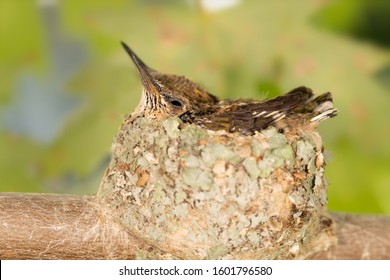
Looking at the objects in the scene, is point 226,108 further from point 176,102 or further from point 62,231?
point 62,231

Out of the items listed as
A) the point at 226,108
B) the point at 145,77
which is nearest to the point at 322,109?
the point at 226,108

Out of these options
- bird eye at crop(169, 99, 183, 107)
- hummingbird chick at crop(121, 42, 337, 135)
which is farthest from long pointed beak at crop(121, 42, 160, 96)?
bird eye at crop(169, 99, 183, 107)

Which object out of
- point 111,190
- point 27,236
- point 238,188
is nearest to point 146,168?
point 111,190

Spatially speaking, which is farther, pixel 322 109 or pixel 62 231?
pixel 322 109

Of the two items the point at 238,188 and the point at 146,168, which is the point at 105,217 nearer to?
the point at 146,168

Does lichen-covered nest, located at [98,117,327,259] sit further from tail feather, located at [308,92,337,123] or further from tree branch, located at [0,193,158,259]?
tail feather, located at [308,92,337,123]
